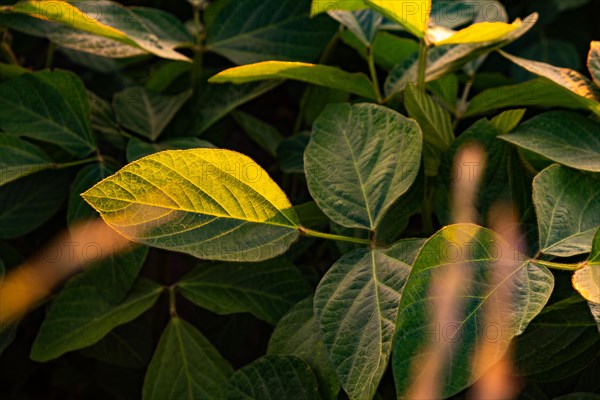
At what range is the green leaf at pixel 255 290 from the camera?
713 mm

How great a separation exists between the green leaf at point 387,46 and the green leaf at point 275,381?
402 millimetres

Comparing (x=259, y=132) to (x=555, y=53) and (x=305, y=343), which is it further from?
(x=555, y=53)

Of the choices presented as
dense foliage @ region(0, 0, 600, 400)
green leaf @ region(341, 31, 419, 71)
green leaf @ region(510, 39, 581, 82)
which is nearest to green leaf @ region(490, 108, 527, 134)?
dense foliage @ region(0, 0, 600, 400)

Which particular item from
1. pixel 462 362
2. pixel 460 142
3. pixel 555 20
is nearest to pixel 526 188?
pixel 460 142

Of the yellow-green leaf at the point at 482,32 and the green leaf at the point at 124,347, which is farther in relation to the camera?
the green leaf at the point at 124,347

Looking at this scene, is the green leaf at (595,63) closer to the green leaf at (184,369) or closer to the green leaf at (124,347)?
the green leaf at (184,369)

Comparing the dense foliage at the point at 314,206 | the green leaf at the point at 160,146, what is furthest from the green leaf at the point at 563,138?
the green leaf at the point at 160,146

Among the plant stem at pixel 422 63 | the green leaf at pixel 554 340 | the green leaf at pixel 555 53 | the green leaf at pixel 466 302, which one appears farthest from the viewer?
the green leaf at pixel 555 53

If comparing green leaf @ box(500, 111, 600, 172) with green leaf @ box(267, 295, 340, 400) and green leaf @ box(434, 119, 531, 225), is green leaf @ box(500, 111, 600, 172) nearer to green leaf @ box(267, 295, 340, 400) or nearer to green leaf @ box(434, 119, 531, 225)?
green leaf @ box(434, 119, 531, 225)

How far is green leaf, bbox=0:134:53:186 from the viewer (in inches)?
28.4

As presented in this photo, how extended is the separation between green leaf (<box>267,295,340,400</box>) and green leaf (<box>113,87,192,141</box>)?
11.6 inches

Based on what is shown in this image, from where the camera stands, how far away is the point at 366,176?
625mm

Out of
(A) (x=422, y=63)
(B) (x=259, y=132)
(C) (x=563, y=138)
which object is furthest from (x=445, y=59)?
(B) (x=259, y=132)

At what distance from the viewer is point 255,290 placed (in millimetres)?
722
